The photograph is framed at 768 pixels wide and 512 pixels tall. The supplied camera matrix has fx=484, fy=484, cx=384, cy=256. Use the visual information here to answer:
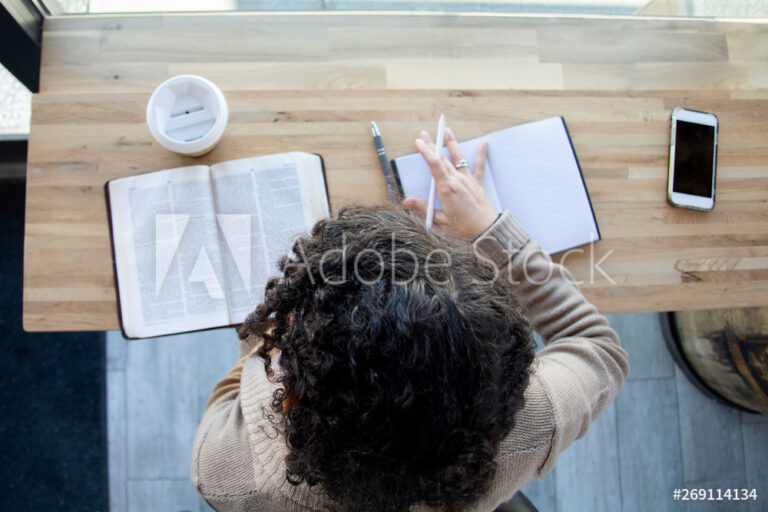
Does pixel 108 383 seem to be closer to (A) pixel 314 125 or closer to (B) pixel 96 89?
(B) pixel 96 89

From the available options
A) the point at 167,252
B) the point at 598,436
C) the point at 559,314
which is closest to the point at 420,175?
the point at 559,314

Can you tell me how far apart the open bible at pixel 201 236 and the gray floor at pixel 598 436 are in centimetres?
55

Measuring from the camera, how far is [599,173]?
2.62 feet

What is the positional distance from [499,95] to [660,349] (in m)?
0.96

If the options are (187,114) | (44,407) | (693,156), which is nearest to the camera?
(187,114)

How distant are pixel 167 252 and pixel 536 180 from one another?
→ 58cm

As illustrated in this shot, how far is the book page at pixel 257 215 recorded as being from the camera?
2.39 ft

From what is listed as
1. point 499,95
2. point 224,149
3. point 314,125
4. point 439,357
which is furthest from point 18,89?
point 439,357

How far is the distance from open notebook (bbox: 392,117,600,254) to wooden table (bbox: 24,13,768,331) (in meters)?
0.03

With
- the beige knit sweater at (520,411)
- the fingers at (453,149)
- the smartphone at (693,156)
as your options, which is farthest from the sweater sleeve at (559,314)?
the smartphone at (693,156)

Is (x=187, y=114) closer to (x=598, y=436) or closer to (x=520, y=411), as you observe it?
(x=520, y=411)

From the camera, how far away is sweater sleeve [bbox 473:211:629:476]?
661 millimetres

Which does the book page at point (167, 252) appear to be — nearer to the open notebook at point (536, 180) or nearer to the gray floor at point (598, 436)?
the open notebook at point (536, 180)

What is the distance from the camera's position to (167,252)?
73 cm
